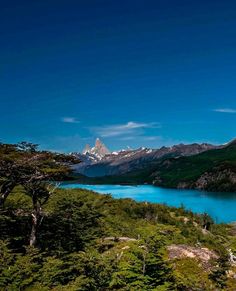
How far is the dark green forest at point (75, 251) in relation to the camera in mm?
18969

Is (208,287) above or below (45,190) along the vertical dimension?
below

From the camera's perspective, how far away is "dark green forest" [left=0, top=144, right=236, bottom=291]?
1897cm

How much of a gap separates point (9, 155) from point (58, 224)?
9.53 metres

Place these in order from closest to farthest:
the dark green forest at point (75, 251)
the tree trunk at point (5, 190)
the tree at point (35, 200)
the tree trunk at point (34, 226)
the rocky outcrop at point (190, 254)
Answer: the dark green forest at point (75, 251)
the rocky outcrop at point (190, 254)
the tree trunk at point (34, 226)
the tree at point (35, 200)
the tree trunk at point (5, 190)

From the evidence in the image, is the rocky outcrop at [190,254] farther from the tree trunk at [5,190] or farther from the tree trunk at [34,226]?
the tree trunk at [5,190]

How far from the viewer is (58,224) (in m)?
33.5

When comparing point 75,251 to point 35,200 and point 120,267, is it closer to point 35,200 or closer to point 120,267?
point 35,200

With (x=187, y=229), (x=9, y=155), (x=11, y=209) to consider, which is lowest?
(x=187, y=229)

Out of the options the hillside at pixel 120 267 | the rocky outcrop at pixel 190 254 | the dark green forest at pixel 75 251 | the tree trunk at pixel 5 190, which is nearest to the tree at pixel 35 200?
the dark green forest at pixel 75 251

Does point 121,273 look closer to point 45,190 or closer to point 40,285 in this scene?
point 40,285

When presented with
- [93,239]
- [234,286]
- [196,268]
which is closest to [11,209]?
[93,239]

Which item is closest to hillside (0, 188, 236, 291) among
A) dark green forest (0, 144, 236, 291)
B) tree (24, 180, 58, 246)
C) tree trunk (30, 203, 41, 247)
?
dark green forest (0, 144, 236, 291)

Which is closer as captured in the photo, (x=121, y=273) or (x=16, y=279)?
(x=16, y=279)

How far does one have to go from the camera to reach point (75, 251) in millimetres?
28203
